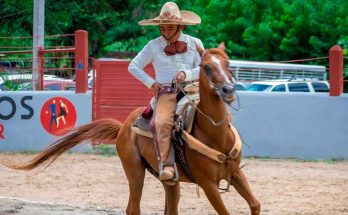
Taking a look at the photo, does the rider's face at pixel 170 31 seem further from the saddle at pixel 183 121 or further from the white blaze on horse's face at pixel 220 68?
the white blaze on horse's face at pixel 220 68

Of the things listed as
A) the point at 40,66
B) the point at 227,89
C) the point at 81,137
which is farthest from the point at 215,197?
the point at 40,66

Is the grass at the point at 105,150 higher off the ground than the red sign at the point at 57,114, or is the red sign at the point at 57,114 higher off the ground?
the red sign at the point at 57,114

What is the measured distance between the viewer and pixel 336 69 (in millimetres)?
14164

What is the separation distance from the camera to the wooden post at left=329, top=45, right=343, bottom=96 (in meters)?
14.1

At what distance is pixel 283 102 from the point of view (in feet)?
47.6

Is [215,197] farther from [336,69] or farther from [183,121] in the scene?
[336,69]

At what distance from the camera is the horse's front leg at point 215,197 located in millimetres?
7062

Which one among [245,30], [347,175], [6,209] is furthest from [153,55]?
[245,30]

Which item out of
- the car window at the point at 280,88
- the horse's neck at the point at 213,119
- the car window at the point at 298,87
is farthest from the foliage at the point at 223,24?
the horse's neck at the point at 213,119

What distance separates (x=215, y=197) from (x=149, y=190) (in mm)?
4093

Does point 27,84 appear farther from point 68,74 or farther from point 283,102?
point 283,102

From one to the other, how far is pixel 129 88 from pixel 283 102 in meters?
2.79

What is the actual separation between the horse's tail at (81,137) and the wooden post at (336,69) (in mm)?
6292

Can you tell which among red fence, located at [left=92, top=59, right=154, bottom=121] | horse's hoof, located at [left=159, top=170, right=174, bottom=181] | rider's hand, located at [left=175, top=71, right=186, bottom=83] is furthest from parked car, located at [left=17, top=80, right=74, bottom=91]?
horse's hoof, located at [left=159, top=170, right=174, bottom=181]
